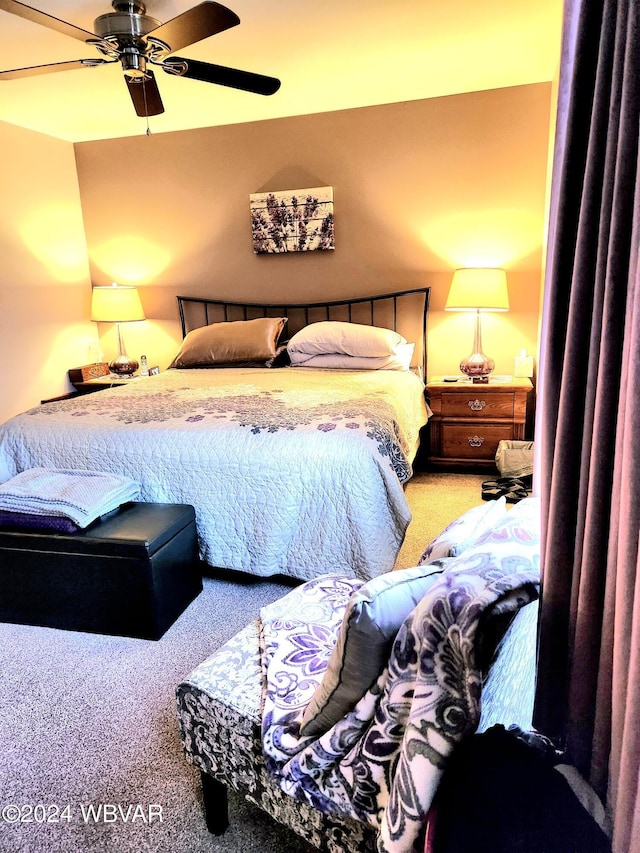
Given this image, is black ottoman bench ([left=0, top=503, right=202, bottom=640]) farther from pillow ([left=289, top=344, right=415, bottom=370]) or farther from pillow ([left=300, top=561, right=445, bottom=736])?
pillow ([left=289, top=344, right=415, bottom=370])

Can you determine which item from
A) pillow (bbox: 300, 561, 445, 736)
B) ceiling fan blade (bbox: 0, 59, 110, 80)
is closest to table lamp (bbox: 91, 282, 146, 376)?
ceiling fan blade (bbox: 0, 59, 110, 80)

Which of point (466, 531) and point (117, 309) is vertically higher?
point (117, 309)

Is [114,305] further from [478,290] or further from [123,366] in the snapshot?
[478,290]

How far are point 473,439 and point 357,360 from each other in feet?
3.06

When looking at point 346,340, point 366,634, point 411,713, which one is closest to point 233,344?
point 346,340

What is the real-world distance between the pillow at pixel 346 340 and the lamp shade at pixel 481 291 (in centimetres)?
48

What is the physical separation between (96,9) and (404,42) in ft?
4.97

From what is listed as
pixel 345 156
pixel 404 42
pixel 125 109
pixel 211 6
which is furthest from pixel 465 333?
pixel 125 109

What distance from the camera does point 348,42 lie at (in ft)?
9.30

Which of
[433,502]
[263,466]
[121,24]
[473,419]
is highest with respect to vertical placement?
[121,24]

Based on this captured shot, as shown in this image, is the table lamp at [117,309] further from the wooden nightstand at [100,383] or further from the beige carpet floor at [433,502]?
the beige carpet floor at [433,502]

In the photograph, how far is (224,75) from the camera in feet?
8.08

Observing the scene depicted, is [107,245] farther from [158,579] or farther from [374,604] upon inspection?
[374,604]

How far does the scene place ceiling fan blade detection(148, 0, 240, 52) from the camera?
78.4 inches
